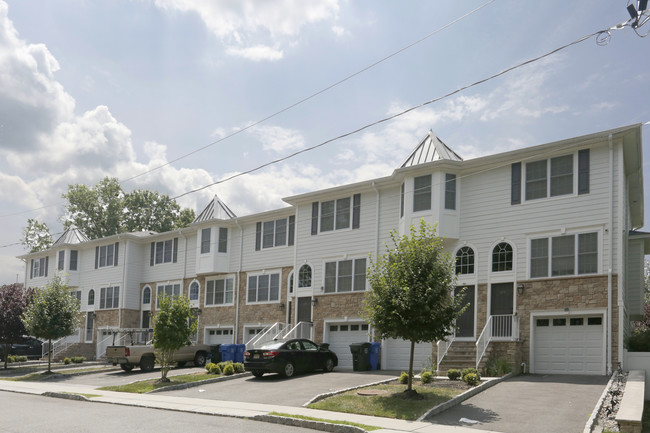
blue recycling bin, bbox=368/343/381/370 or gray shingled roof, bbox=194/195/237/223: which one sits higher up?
gray shingled roof, bbox=194/195/237/223

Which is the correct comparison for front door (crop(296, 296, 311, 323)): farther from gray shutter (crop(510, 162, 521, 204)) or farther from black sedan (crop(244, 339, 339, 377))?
gray shutter (crop(510, 162, 521, 204))

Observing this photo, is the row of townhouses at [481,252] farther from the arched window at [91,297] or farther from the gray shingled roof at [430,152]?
the arched window at [91,297]

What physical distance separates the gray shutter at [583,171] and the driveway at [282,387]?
29.1ft

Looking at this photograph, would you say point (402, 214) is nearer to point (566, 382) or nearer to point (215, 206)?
point (566, 382)

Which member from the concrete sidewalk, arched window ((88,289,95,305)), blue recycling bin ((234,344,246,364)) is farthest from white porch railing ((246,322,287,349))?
arched window ((88,289,95,305))

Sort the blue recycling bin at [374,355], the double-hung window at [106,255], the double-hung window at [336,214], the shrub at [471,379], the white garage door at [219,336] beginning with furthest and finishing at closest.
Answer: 1. the double-hung window at [106,255]
2. the white garage door at [219,336]
3. the double-hung window at [336,214]
4. the blue recycling bin at [374,355]
5. the shrub at [471,379]

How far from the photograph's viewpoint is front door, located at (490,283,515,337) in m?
21.4

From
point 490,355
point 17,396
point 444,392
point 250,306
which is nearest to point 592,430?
point 444,392

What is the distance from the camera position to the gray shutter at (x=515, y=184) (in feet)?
72.1

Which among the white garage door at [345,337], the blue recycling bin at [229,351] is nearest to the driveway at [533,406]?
the white garage door at [345,337]

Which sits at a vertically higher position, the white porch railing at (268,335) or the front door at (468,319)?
the front door at (468,319)

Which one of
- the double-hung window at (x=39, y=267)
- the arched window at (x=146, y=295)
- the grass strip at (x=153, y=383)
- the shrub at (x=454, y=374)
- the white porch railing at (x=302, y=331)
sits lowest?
the grass strip at (x=153, y=383)

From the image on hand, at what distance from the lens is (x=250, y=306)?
31.2 meters

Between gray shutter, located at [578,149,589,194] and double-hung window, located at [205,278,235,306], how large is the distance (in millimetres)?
18411
